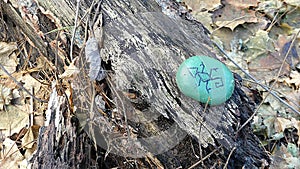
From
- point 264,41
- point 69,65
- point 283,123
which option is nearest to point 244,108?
point 283,123

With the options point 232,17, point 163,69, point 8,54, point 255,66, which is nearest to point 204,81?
point 163,69

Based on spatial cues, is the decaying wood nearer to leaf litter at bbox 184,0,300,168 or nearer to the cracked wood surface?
the cracked wood surface

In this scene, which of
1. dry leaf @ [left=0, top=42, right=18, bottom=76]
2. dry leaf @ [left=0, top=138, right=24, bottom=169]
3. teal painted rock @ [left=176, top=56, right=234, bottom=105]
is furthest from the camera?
dry leaf @ [left=0, top=42, right=18, bottom=76]

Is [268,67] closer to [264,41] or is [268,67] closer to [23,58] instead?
[264,41]

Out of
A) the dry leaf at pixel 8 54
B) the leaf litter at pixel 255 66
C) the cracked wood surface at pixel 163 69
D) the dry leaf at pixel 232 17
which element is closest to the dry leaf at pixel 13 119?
the leaf litter at pixel 255 66

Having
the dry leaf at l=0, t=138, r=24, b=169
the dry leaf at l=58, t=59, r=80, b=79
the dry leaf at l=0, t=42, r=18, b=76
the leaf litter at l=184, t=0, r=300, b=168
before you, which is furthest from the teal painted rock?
the dry leaf at l=0, t=42, r=18, b=76

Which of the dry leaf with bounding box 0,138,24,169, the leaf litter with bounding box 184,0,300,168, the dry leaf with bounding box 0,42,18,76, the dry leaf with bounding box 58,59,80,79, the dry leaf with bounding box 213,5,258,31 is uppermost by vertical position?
the dry leaf with bounding box 0,42,18,76
